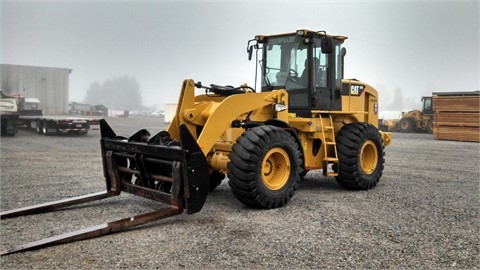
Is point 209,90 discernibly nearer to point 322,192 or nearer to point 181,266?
point 322,192

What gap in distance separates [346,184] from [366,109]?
80.8 inches

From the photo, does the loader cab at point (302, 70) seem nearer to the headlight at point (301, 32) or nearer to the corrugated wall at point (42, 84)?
the headlight at point (301, 32)

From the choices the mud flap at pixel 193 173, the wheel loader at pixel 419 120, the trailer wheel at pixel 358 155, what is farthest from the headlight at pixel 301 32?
the wheel loader at pixel 419 120

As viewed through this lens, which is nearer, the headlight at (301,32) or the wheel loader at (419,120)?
the headlight at (301,32)

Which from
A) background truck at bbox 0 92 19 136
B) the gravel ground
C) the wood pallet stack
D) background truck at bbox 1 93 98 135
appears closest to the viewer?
the gravel ground

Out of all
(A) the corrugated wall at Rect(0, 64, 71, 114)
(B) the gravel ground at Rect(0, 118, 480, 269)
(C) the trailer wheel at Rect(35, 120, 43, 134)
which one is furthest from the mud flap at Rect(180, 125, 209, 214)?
(A) the corrugated wall at Rect(0, 64, 71, 114)

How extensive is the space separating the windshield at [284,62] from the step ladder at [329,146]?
85cm

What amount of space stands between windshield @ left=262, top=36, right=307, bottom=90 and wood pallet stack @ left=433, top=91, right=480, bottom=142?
15967mm

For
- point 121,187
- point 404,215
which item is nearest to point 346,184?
point 404,215

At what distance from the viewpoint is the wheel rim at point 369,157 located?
25.7 feet

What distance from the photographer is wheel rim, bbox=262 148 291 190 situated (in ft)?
19.9

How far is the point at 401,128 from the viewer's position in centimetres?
2694

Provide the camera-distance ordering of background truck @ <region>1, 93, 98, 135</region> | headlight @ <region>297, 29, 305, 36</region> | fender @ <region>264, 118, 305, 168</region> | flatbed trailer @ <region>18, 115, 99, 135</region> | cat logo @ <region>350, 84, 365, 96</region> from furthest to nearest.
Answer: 1. flatbed trailer @ <region>18, 115, 99, 135</region>
2. background truck @ <region>1, 93, 98, 135</region>
3. cat logo @ <region>350, 84, 365, 96</region>
4. headlight @ <region>297, 29, 305, 36</region>
5. fender @ <region>264, 118, 305, 168</region>

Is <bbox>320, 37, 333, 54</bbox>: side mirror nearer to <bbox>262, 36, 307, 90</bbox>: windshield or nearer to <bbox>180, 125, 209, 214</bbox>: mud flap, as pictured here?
<bbox>262, 36, 307, 90</bbox>: windshield
